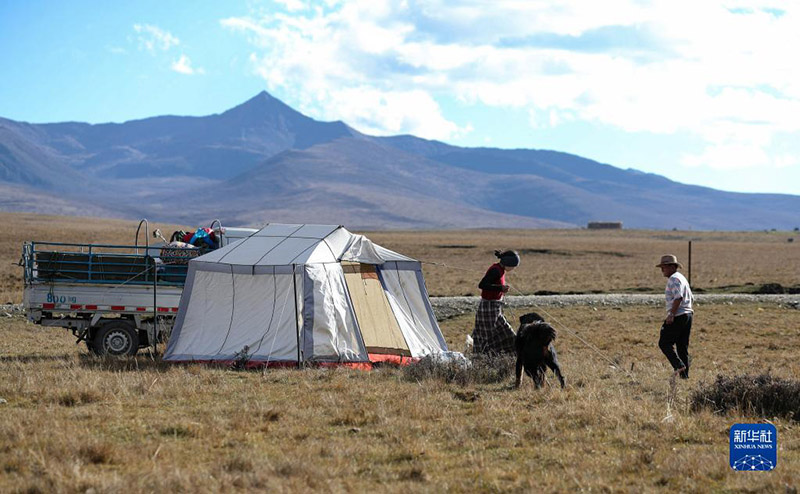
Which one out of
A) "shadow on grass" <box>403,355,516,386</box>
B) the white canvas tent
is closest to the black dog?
"shadow on grass" <box>403,355,516,386</box>

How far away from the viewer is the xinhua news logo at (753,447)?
7.80 metres

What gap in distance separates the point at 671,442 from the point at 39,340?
1372 cm

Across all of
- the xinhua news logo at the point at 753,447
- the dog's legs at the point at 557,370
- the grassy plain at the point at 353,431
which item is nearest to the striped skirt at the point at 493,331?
the grassy plain at the point at 353,431

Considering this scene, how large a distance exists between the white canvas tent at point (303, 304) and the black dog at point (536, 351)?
121 inches

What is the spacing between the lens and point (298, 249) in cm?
1451

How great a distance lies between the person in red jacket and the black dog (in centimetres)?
93

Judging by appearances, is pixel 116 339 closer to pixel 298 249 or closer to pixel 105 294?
pixel 105 294

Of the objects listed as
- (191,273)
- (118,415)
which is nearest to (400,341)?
(191,273)

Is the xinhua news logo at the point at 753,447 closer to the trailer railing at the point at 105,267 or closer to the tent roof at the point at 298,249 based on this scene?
the tent roof at the point at 298,249

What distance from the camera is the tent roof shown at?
14.3 m

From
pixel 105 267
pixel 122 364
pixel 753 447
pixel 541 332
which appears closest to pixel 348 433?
pixel 541 332

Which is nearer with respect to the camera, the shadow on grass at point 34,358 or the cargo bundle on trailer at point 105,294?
the shadow on grass at point 34,358

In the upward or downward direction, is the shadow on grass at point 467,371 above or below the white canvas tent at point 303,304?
below

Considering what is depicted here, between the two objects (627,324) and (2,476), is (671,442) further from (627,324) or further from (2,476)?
(627,324)
